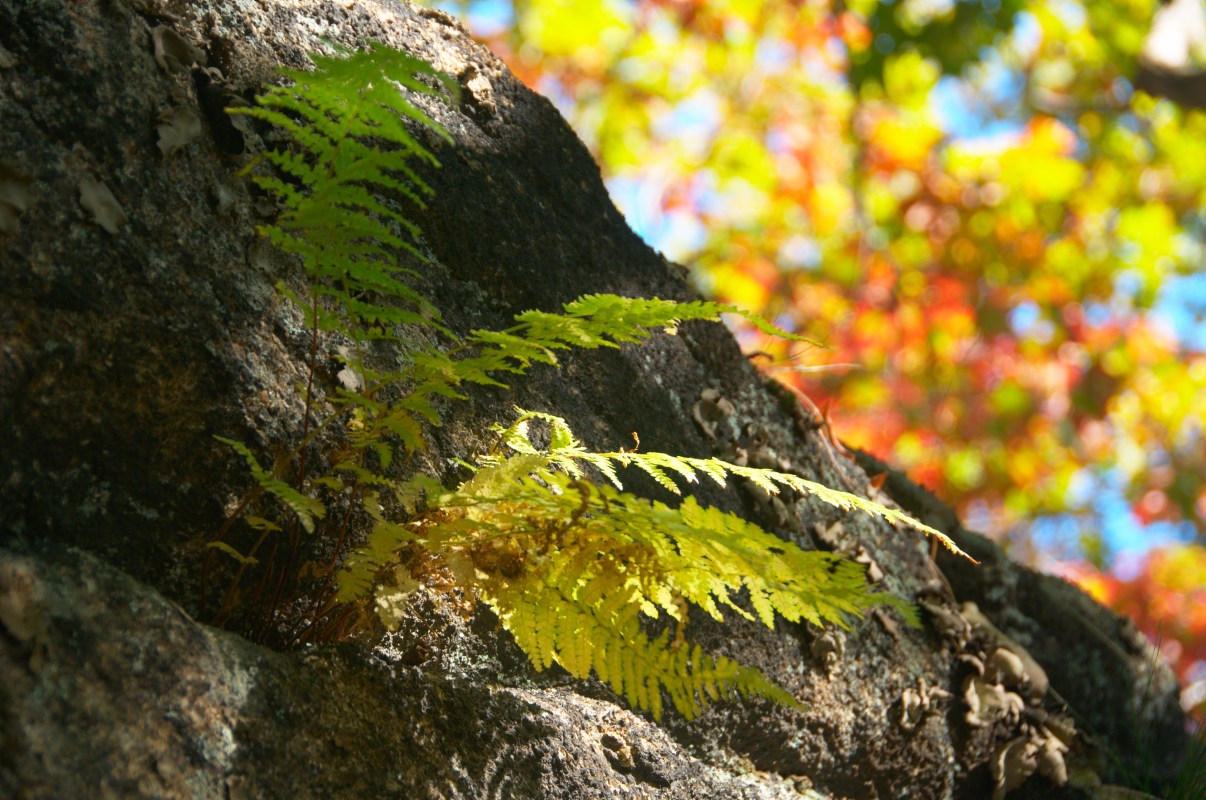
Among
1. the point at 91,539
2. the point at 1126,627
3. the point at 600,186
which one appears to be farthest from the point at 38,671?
the point at 1126,627

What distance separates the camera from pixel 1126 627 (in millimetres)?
2793

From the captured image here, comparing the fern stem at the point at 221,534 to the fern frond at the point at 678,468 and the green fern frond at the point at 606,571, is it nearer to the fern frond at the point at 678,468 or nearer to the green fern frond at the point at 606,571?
the green fern frond at the point at 606,571

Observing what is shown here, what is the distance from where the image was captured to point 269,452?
136 cm

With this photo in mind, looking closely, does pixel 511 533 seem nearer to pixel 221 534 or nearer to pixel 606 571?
pixel 606 571

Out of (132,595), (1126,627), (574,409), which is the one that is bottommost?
(132,595)

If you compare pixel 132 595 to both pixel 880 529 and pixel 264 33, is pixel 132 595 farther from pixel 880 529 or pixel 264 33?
pixel 880 529

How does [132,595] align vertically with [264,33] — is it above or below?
below

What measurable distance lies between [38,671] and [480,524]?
488 mm

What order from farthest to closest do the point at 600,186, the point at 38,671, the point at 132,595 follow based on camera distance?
the point at 600,186
the point at 132,595
the point at 38,671

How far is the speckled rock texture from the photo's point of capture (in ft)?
3.58

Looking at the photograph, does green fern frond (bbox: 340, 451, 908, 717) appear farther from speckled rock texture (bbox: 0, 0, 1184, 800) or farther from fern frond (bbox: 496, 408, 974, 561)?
speckled rock texture (bbox: 0, 0, 1184, 800)

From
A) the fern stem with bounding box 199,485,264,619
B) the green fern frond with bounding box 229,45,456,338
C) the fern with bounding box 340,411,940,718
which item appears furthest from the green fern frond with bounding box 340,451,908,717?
the green fern frond with bounding box 229,45,456,338

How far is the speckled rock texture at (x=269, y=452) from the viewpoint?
1.09m

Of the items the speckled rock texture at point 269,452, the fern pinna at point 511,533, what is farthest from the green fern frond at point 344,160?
the speckled rock texture at point 269,452
